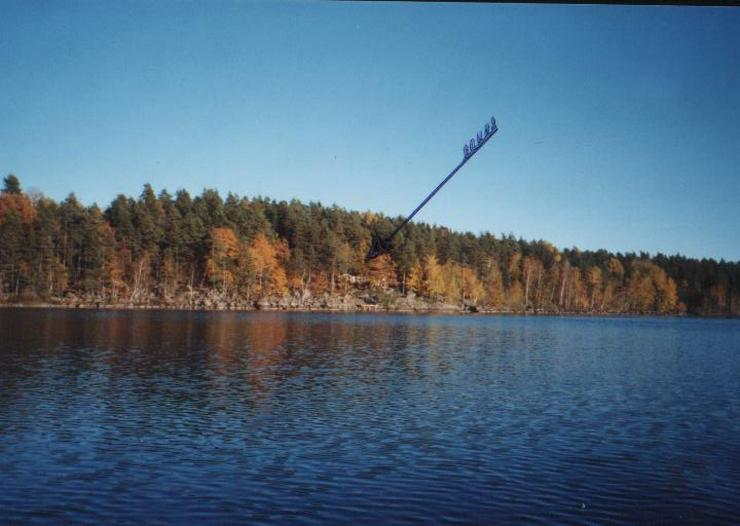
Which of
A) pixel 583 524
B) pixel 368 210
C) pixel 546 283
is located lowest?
pixel 583 524

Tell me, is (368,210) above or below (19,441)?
above

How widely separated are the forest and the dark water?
→ 67733 millimetres

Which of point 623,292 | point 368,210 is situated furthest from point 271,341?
point 623,292

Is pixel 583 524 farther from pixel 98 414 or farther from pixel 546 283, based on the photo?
pixel 546 283

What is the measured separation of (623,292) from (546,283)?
30.4 m

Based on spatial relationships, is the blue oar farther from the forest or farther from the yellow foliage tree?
the yellow foliage tree

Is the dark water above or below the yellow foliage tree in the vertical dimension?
below

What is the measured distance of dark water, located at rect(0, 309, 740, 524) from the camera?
47.0ft

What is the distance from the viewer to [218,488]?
49.9ft

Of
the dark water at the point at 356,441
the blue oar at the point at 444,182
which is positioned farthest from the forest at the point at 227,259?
the blue oar at the point at 444,182

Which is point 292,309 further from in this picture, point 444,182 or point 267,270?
point 444,182

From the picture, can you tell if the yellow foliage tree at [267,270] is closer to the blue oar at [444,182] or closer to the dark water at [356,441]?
the dark water at [356,441]

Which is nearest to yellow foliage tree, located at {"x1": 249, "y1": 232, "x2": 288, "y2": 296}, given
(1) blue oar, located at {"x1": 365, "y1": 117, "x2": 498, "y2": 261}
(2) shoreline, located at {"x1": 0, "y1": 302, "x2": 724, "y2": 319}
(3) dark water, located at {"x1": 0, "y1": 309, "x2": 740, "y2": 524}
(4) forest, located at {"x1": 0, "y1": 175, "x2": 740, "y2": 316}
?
(4) forest, located at {"x1": 0, "y1": 175, "x2": 740, "y2": 316}

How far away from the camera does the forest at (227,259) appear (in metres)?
110
